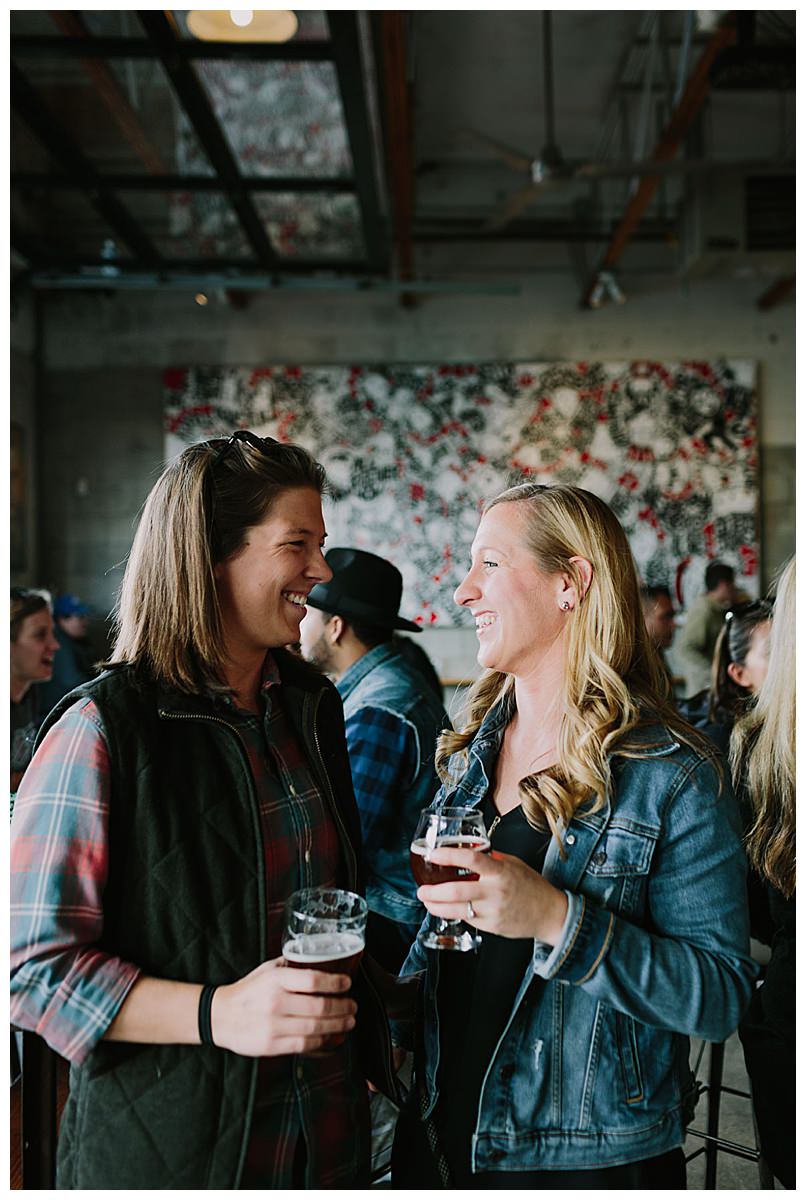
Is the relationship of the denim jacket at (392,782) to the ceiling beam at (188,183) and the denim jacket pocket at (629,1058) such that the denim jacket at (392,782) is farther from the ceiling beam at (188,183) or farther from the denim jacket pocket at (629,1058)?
the ceiling beam at (188,183)

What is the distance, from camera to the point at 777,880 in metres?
1.86

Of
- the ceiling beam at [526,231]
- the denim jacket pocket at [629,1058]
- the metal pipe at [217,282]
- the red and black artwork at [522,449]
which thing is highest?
the ceiling beam at [526,231]

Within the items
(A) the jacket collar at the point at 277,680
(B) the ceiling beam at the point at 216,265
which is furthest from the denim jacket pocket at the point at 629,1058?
(B) the ceiling beam at the point at 216,265

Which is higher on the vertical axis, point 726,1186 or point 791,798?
point 791,798

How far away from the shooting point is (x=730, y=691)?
3441 millimetres

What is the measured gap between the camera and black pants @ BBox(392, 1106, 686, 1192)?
1.39m

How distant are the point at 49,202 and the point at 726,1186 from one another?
8.48m

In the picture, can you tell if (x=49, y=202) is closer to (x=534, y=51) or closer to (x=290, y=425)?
(x=290, y=425)

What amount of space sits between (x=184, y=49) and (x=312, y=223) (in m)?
2.35

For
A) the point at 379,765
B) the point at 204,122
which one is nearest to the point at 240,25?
the point at 204,122

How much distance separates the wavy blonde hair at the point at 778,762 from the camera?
72.3 inches

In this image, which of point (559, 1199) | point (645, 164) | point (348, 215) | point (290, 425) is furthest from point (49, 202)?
point (559, 1199)

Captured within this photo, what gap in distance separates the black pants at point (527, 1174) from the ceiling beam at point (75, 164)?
466cm

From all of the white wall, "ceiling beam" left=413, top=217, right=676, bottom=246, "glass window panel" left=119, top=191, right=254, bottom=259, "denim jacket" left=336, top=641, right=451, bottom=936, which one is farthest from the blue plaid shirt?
the white wall
